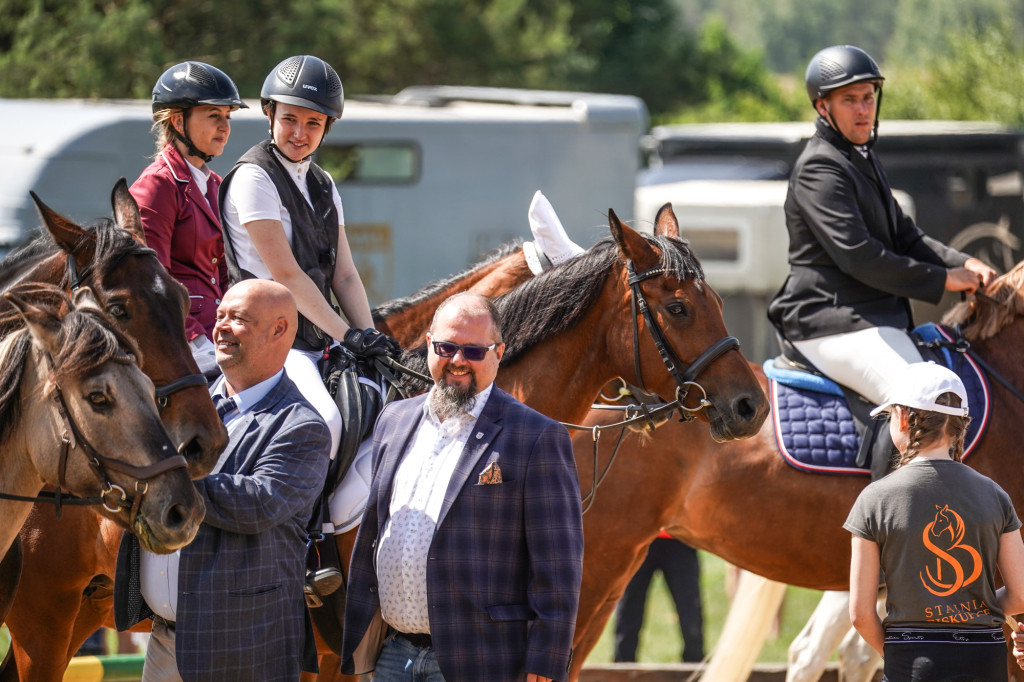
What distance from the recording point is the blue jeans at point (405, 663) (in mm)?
3359

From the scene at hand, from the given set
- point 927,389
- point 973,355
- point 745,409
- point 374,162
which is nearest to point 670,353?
point 745,409

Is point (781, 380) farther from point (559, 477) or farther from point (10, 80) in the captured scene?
point (10, 80)

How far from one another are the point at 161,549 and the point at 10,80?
11648 millimetres

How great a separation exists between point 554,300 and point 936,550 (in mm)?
1722

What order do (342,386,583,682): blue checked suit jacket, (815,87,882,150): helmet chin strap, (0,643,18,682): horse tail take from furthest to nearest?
(815,87,882,150): helmet chin strap → (0,643,18,682): horse tail → (342,386,583,682): blue checked suit jacket

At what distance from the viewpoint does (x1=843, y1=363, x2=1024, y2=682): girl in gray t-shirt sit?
149 inches

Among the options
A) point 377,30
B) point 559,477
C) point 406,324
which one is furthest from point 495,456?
point 377,30

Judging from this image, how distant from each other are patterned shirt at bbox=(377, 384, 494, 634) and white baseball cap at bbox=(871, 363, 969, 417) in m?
1.37

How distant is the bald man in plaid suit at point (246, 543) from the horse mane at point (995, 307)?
348cm

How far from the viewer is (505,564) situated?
131 inches

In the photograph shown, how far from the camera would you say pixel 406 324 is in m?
5.07

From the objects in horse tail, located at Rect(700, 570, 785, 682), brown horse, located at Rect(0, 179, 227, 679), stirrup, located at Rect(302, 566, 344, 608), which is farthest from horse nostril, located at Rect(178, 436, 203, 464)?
horse tail, located at Rect(700, 570, 785, 682)

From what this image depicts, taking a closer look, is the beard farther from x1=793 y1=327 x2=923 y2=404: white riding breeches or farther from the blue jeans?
x1=793 y1=327 x2=923 y2=404: white riding breeches

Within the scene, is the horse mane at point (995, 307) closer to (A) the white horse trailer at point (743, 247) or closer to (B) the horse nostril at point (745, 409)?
(B) the horse nostril at point (745, 409)
